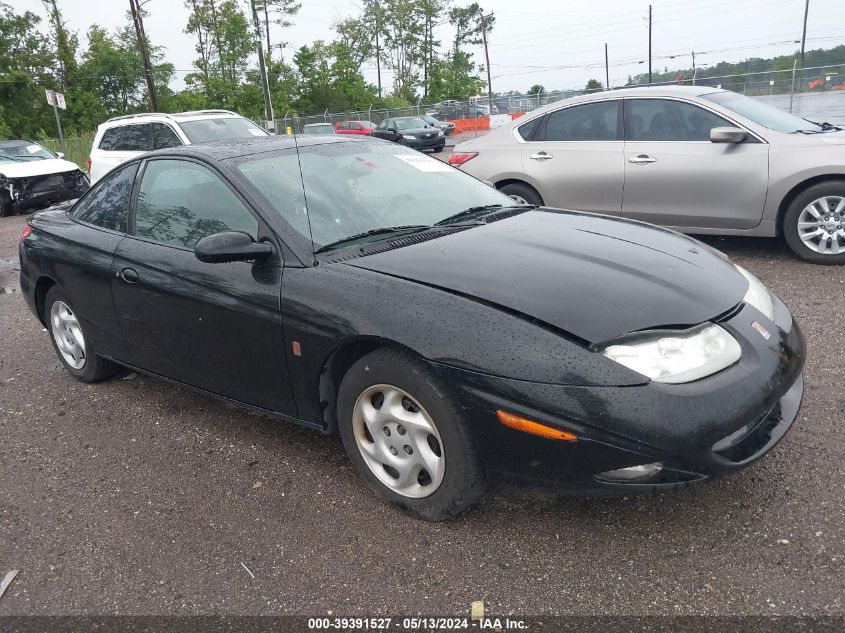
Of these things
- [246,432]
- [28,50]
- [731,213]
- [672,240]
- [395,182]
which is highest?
[28,50]

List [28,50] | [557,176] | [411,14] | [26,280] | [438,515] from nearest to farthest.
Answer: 1. [438,515]
2. [26,280]
3. [557,176]
4. [28,50]
5. [411,14]

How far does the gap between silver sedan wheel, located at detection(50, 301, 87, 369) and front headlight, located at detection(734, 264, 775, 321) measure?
11.8 ft

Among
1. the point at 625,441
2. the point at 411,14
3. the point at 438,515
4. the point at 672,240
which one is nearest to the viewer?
the point at 625,441

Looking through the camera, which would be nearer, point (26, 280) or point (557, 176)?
point (26, 280)

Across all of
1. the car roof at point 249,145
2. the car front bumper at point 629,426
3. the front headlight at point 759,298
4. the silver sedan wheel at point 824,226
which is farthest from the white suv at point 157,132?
the car front bumper at point 629,426

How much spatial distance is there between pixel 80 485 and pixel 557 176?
5021mm

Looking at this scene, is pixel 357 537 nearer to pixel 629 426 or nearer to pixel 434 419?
pixel 434 419

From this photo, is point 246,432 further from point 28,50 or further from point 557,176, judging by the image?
point 28,50

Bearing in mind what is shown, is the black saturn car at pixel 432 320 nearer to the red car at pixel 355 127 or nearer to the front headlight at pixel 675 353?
the front headlight at pixel 675 353

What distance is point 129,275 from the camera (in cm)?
350

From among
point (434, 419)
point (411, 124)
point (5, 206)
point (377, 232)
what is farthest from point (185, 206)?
point (411, 124)

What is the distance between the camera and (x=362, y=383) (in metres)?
2.62

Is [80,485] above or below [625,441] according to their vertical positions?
below

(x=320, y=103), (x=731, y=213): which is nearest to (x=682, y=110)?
(x=731, y=213)
